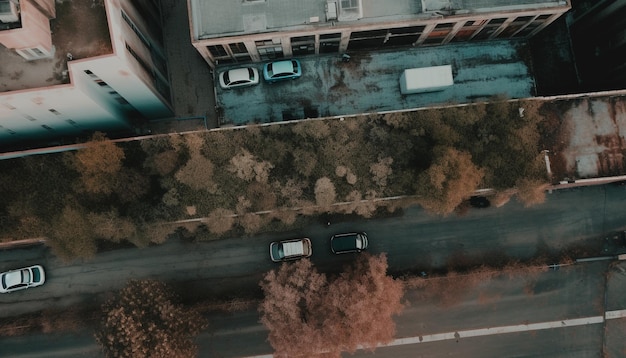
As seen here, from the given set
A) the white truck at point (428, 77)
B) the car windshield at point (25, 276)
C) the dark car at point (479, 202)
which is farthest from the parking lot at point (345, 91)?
the car windshield at point (25, 276)

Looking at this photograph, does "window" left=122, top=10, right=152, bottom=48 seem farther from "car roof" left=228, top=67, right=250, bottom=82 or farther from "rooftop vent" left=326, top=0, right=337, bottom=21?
"rooftop vent" left=326, top=0, right=337, bottom=21

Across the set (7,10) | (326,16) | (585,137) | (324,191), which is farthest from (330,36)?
(585,137)

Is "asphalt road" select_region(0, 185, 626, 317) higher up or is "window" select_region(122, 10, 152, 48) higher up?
"window" select_region(122, 10, 152, 48)

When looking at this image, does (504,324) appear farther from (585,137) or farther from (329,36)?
(329,36)

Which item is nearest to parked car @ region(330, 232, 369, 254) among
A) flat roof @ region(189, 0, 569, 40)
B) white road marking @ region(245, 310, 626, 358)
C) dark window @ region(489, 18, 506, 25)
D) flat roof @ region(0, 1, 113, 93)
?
white road marking @ region(245, 310, 626, 358)

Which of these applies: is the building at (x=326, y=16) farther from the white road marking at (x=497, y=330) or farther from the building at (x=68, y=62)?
the white road marking at (x=497, y=330)

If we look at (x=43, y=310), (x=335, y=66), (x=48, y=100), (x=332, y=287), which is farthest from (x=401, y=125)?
(x=43, y=310)

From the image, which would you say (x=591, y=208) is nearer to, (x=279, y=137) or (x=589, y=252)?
(x=589, y=252)
